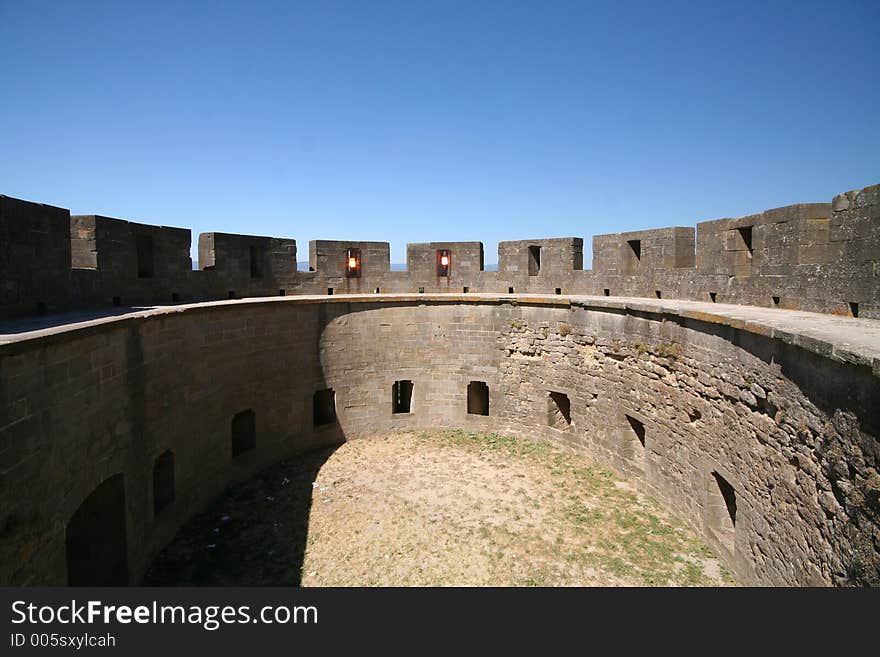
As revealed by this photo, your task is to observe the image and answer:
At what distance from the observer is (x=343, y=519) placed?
27.0 ft

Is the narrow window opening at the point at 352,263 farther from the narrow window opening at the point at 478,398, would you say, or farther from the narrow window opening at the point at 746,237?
the narrow window opening at the point at 746,237

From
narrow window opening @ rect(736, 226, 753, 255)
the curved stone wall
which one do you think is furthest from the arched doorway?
narrow window opening @ rect(736, 226, 753, 255)

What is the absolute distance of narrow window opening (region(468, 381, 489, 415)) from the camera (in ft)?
42.3

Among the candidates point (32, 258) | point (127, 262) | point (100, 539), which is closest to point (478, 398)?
point (127, 262)

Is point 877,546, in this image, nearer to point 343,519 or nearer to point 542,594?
point 542,594

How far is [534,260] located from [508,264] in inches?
25.3

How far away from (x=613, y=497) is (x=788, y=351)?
4.42 meters

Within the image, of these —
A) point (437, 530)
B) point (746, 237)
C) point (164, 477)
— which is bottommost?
point (437, 530)

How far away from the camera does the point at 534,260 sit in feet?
43.5

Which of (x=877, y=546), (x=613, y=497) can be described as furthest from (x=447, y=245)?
(x=877, y=546)

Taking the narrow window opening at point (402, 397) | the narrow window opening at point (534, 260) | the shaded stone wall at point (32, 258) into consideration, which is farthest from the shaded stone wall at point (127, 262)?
the narrow window opening at point (534, 260)

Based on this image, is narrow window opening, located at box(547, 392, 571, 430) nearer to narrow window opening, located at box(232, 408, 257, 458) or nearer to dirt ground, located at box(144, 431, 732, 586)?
dirt ground, located at box(144, 431, 732, 586)

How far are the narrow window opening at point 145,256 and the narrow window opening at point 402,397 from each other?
5.95 meters

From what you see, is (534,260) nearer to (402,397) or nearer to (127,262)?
(402,397)
